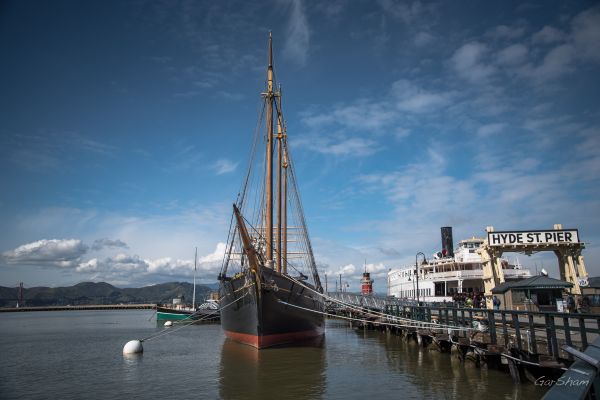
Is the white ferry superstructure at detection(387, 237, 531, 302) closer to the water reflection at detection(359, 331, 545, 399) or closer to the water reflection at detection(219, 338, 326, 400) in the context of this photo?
the water reflection at detection(359, 331, 545, 399)

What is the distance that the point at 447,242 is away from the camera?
64.9m

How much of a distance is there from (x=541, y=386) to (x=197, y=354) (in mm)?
20723

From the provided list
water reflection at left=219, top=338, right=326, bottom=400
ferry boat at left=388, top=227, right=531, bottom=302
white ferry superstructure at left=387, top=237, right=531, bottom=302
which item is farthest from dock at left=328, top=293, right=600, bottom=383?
white ferry superstructure at left=387, top=237, right=531, bottom=302

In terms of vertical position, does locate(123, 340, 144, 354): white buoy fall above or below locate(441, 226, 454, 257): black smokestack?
below

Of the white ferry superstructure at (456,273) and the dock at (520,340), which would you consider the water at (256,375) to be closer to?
the dock at (520,340)

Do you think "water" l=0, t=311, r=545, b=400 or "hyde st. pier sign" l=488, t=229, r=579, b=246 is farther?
"hyde st. pier sign" l=488, t=229, r=579, b=246

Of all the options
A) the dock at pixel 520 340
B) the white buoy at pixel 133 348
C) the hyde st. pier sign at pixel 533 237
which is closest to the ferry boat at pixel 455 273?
the hyde st. pier sign at pixel 533 237

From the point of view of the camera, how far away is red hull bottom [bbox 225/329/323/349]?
25.5m

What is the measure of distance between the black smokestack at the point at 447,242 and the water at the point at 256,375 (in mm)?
36828

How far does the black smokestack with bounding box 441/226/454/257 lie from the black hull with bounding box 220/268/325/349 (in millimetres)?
38530

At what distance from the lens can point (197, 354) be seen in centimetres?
2769

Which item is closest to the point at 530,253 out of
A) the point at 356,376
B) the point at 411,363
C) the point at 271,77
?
the point at 411,363

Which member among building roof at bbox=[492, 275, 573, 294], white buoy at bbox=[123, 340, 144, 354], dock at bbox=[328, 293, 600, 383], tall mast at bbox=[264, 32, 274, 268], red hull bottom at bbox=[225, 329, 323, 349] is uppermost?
tall mast at bbox=[264, 32, 274, 268]

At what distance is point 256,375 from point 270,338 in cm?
686
